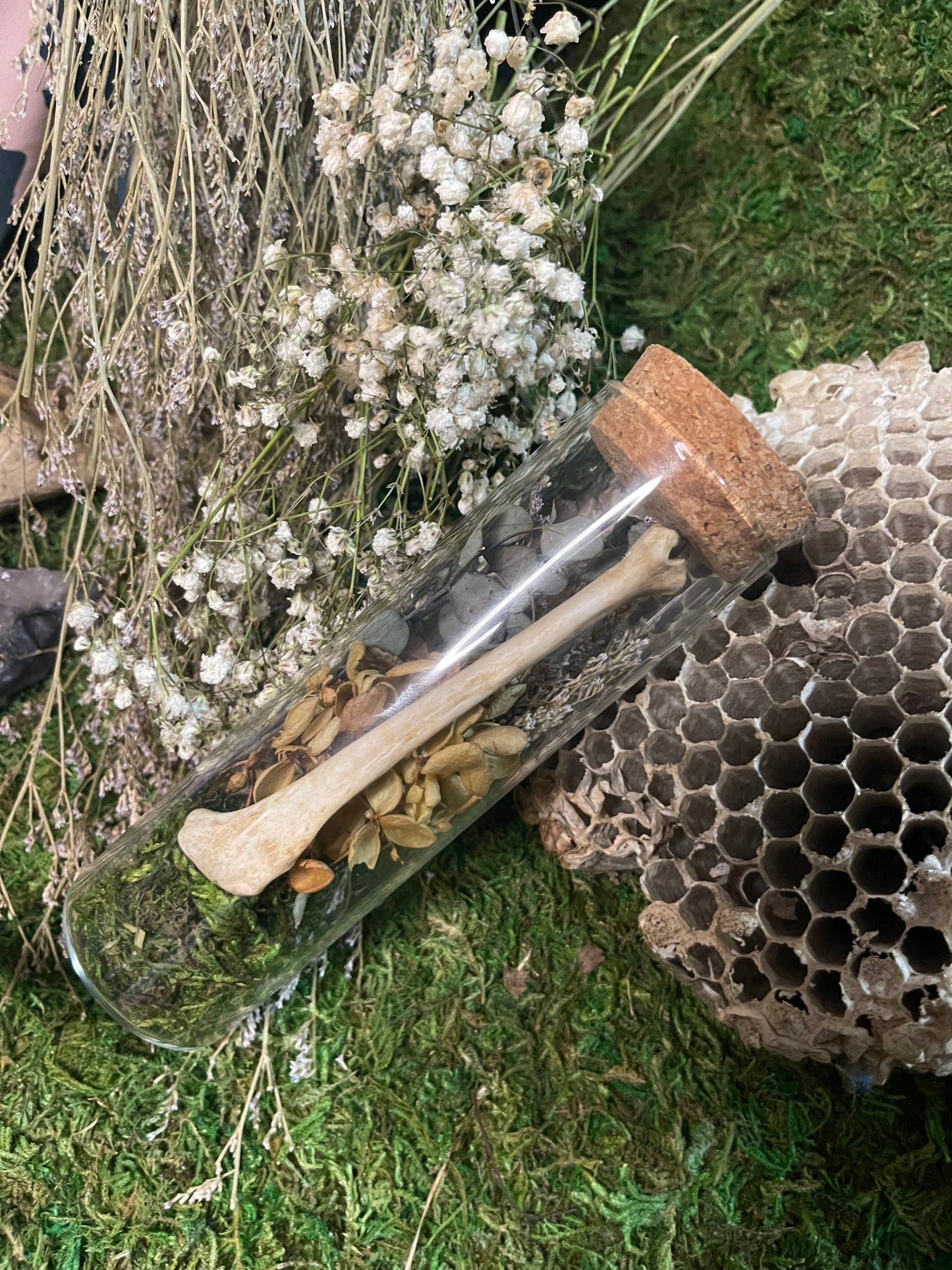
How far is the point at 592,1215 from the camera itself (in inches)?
41.8

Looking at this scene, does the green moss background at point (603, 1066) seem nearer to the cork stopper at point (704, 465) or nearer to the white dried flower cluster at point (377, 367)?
the white dried flower cluster at point (377, 367)

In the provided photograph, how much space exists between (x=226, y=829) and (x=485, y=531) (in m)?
0.41

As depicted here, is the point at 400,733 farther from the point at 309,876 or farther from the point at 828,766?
the point at 828,766

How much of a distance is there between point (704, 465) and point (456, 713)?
→ 1.07 feet

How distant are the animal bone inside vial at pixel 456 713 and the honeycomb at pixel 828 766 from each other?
16 millimetres

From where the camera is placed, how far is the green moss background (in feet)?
3.45

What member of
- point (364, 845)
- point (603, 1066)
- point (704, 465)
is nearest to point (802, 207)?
point (704, 465)

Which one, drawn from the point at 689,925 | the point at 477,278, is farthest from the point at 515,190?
the point at 689,925

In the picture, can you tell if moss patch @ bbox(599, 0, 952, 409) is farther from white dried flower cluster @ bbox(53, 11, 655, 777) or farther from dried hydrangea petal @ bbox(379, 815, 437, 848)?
dried hydrangea petal @ bbox(379, 815, 437, 848)

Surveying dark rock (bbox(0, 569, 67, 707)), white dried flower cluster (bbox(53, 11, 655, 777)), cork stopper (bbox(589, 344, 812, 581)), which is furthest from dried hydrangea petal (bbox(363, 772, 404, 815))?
dark rock (bbox(0, 569, 67, 707))

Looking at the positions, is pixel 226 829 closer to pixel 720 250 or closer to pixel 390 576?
pixel 390 576

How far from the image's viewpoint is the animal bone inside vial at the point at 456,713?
896mm

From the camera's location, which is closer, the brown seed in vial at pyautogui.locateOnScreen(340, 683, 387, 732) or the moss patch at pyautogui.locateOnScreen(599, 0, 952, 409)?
the brown seed in vial at pyautogui.locateOnScreen(340, 683, 387, 732)

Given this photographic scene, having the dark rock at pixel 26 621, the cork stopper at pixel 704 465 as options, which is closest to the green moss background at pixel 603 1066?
the dark rock at pixel 26 621
